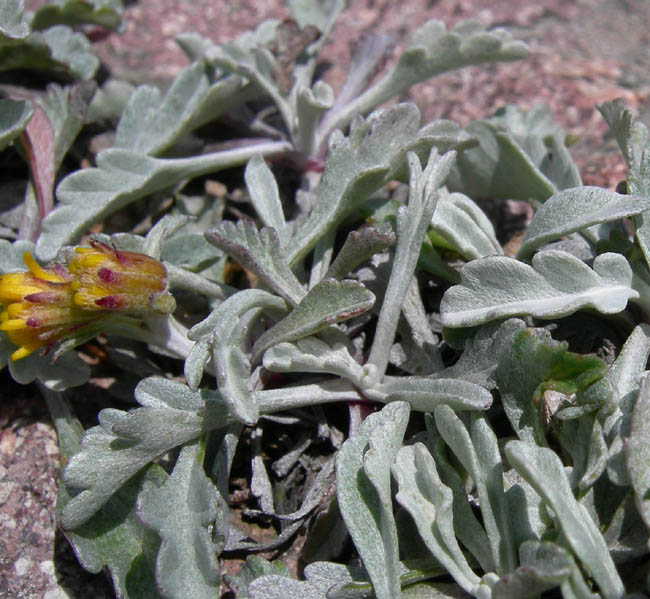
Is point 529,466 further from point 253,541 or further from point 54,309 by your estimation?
point 54,309

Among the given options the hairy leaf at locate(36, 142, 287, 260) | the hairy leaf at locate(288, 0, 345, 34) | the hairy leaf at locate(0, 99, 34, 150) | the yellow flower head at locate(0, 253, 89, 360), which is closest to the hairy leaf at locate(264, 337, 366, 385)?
the yellow flower head at locate(0, 253, 89, 360)

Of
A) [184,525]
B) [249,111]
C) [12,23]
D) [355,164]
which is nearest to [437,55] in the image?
[355,164]

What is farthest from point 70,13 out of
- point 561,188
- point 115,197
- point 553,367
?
point 553,367

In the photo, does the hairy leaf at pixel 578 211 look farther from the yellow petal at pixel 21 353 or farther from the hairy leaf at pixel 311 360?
the yellow petal at pixel 21 353

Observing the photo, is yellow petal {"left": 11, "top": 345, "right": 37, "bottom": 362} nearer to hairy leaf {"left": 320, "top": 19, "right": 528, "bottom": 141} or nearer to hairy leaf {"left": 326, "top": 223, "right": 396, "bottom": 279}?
hairy leaf {"left": 326, "top": 223, "right": 396, "bottom": 279}

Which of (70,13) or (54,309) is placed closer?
(54,309)

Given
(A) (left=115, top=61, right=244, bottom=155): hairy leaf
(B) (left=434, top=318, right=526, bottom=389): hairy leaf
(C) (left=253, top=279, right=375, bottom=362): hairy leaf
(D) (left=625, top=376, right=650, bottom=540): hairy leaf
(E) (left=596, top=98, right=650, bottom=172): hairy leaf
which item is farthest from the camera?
(A) (left=115, top=61, right=244, bottom=155): hairy leaf
